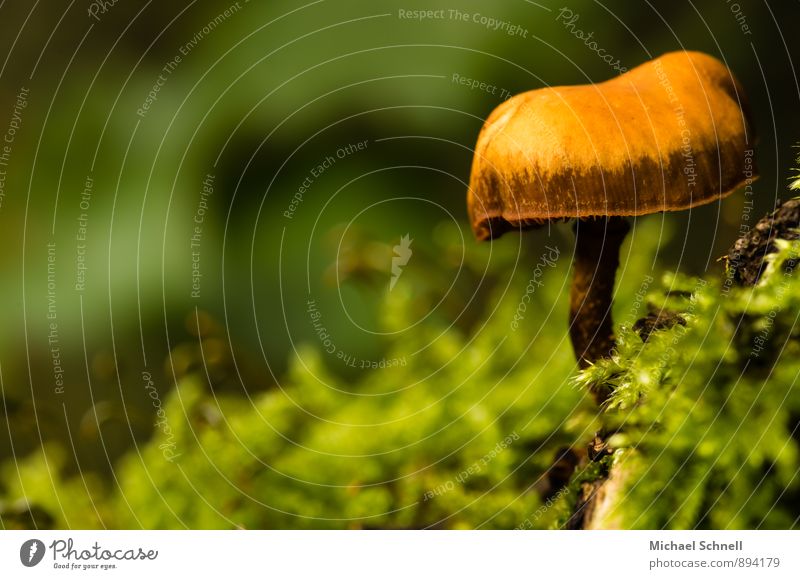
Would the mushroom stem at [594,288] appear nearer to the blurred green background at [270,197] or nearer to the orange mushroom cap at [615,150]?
the orange mushroom cap at [615,150]

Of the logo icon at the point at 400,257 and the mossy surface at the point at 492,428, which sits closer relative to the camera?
the mossy surface at the point at 492,428

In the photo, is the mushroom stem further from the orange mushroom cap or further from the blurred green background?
the blurred green background

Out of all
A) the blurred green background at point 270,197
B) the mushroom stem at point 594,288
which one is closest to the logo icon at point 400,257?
the blurred green background at point 270,197

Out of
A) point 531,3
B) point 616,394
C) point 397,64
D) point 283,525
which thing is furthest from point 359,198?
point 616,394
